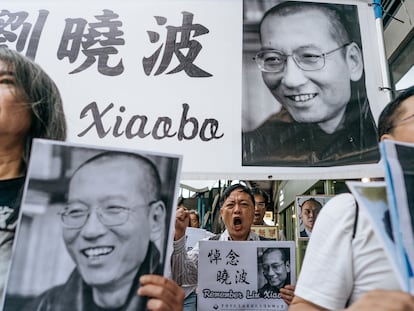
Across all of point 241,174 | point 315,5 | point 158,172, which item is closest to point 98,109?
point 241,174

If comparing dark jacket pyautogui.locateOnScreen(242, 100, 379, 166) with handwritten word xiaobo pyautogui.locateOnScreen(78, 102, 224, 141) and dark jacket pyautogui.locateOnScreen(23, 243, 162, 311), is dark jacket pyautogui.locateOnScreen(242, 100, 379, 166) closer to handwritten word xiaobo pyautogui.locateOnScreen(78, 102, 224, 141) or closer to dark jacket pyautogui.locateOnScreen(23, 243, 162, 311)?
handwritten word xiaobo pyautogui.locateOnScreen(78, 102, 224, 141)

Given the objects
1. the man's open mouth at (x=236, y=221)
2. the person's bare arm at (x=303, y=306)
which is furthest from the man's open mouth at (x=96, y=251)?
the man's open mouth at (x=236, y=221)

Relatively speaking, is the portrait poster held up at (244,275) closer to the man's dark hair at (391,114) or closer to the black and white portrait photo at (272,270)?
the black and white portrait photo at (272,270)

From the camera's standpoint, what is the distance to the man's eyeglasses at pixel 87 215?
A: 747mm

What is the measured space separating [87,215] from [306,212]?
2.60 m

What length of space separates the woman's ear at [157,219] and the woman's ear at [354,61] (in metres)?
0.94

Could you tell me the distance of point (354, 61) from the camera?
1.44m

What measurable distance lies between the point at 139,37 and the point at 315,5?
654mm

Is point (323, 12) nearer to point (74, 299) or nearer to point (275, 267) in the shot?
point (275, 267)

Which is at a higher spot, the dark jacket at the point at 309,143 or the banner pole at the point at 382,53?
the banner pole at the point at 382,53

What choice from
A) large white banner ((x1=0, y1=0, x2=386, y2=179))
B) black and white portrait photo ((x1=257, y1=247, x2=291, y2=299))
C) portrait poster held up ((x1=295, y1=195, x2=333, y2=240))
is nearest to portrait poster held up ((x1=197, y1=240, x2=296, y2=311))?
black and white portrait photo ((x1=257, y1=247, x2=291, y2=299))

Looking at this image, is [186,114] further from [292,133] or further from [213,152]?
[292,133]

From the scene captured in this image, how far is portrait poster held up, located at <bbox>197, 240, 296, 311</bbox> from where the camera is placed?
138 centimetres

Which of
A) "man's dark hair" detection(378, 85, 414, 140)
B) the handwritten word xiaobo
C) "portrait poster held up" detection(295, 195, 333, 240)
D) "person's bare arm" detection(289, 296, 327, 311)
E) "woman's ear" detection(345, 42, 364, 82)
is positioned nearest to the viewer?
"person's bare arm" detection(289, 296, 327, 311)
